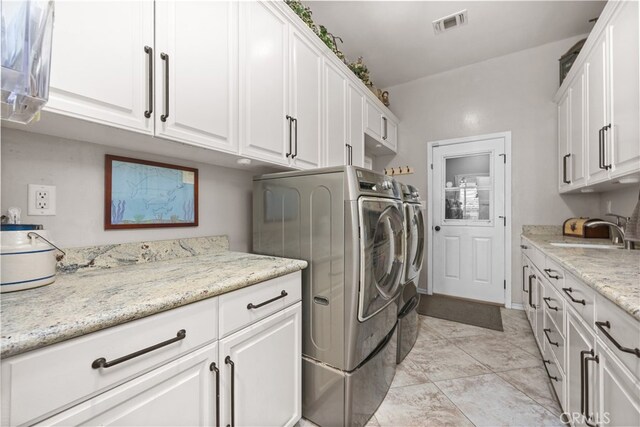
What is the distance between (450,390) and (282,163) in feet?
5.86

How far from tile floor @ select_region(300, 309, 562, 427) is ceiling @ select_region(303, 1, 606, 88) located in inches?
113

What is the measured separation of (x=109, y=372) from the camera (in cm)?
68

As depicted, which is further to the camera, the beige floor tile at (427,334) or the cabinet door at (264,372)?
the beige floor tile at (427,334)

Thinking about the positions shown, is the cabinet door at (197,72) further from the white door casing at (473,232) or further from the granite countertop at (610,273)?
the white door casing at (473,232)

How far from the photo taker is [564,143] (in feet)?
8.64

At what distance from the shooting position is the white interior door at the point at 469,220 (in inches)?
126

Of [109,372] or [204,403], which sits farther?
[204,403]

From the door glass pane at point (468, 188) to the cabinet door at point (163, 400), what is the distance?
10.9 ft

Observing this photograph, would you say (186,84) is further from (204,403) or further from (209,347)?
(204,403)

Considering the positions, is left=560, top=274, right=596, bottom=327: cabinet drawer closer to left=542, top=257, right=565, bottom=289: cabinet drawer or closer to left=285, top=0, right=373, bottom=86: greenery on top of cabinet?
left=542, top=257, right=565, bottom=289: cabinet drawer

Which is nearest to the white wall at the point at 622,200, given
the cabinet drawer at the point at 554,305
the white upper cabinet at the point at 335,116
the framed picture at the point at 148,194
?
the cabinet drawer at the point at 554,305

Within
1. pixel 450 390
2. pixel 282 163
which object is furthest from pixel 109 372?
pixel 450 390

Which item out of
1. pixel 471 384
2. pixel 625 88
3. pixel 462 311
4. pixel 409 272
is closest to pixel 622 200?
pixel 625 88

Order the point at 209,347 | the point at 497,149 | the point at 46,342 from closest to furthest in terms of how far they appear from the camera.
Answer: the point at 46,342 → the point at 209,347 → the point at 497,149
